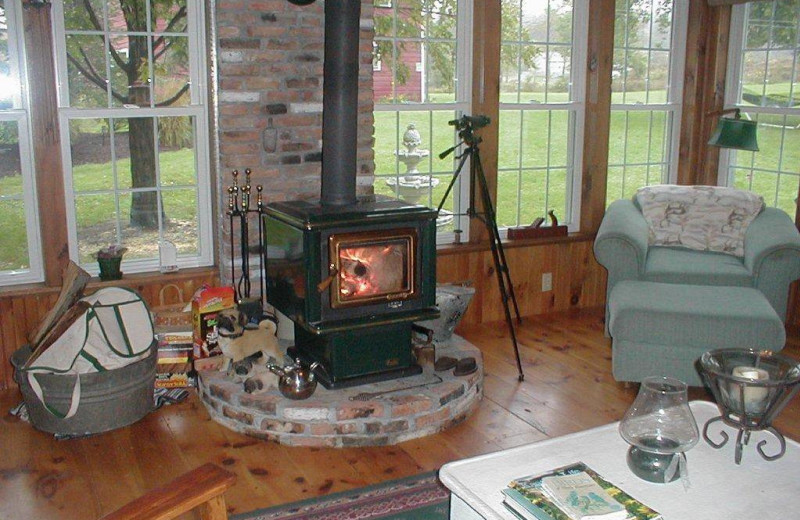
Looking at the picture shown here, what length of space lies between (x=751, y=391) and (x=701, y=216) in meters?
2.82

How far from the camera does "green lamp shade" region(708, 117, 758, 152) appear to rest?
4719 mm

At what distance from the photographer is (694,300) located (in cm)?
392

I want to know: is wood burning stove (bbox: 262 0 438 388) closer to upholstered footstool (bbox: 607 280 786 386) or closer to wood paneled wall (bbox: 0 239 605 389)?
wood paneled wall (bbox: 0 239 605 389)

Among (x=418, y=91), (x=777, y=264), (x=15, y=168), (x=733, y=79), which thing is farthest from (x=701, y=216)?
(x=15, y=168)

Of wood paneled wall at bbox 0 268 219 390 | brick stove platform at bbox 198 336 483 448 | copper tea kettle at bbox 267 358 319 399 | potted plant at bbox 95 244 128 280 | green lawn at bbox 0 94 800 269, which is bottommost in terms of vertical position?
brick stove platform at bbox 198 336 483 448

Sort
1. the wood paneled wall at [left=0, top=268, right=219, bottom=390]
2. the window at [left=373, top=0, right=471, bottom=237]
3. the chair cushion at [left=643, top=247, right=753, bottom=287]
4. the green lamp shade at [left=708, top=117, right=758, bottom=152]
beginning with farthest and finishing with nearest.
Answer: the green lamp shade at [left=708, top=117, right=758, bottom=152] < the window at [left=373, top=0, right=471, bottom=237] < the chair cushion at [left=643, top=247, right=753, bottom=287] < the wood paneled wall at [left=0, top=268, right=219, bottom=390]

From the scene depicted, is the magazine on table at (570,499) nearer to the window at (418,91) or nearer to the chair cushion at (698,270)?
the chair cushion at (698,270)

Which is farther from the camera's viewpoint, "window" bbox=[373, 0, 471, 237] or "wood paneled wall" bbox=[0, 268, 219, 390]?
"window" bbox=[373, 0, 471, 237]

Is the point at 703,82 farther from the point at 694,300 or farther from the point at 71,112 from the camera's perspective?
the point at 71,112

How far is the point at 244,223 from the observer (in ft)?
12.9

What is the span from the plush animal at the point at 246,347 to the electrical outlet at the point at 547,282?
2052 millimetres

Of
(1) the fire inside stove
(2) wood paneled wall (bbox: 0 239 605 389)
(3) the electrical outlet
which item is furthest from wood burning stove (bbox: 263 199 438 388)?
(3) the electrical outlet

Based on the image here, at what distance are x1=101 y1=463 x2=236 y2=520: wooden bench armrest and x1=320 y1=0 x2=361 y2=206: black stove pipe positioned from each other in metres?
1.80

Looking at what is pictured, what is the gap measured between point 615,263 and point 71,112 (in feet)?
9.15
